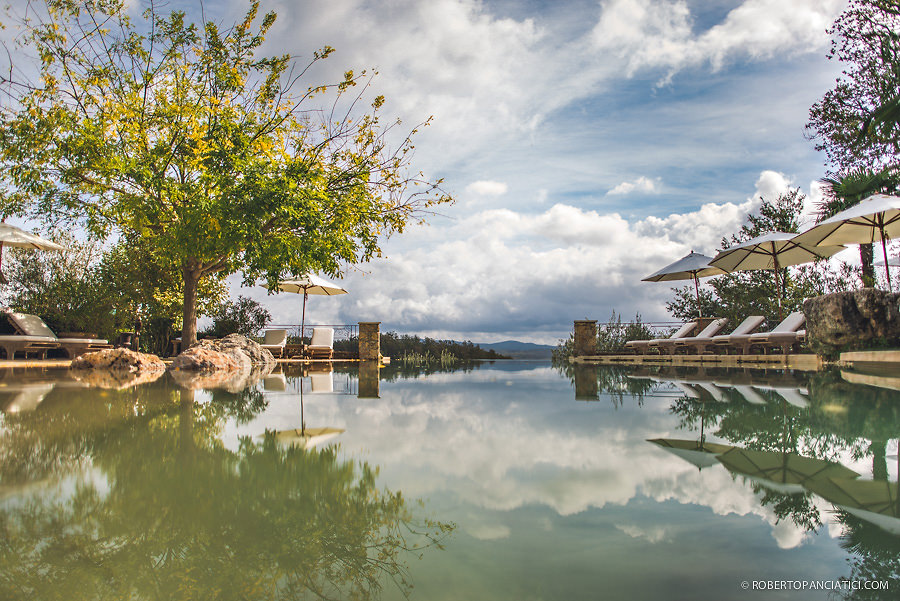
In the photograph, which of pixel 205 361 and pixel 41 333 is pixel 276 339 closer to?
pixel 41 333

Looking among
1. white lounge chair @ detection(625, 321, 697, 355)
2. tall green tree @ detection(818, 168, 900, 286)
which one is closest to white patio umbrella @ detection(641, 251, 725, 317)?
white lounge chair @ detection(625, 321, 697, 355)

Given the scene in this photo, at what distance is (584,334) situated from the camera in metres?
17.4

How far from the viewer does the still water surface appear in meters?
1.24

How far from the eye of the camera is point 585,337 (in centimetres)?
1741

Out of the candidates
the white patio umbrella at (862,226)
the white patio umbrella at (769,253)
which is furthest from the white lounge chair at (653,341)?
the white patio umbrella at (862,226)

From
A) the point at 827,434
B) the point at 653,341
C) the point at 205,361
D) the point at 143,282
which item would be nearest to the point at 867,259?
the point at 653,341

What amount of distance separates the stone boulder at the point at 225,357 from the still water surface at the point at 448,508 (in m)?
6.94

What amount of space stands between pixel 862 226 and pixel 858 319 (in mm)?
2861

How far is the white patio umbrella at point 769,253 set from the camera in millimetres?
12188

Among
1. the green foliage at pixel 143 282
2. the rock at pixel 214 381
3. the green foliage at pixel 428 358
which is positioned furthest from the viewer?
the green foliage at pixel 428 358

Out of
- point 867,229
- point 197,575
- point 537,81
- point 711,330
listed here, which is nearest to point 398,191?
point 537,81

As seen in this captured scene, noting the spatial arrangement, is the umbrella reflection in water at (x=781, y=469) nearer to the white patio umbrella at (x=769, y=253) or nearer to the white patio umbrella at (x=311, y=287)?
the white patio umbrella at (x=769, y=253)

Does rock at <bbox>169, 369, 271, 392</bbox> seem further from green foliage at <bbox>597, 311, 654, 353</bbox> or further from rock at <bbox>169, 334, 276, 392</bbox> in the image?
green foliage at <bbox>597, 311, 654, 353</bbox>

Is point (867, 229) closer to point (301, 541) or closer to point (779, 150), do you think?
point (779, 150)
